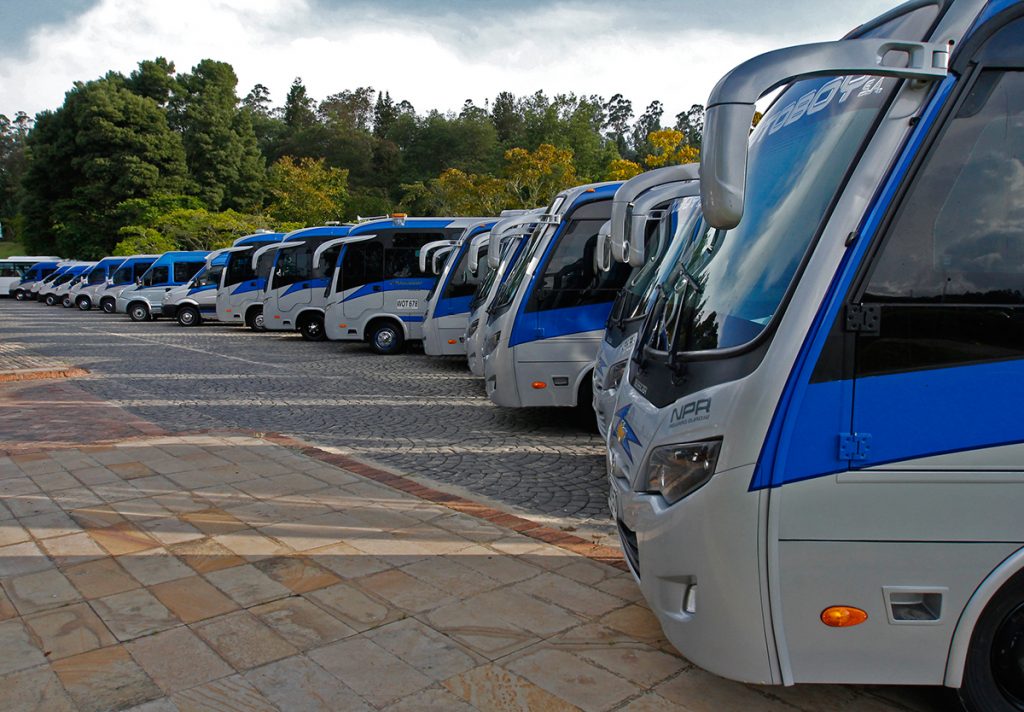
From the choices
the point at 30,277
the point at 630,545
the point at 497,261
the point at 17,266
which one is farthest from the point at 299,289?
the point at 17,266

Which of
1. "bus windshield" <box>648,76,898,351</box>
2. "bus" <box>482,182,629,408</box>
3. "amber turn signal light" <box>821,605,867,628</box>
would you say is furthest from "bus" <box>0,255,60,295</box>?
"amber turn signal light" <box>821,605,867,628</box>

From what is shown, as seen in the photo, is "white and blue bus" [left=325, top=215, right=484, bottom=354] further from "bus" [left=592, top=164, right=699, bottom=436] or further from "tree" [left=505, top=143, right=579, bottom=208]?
"tree" [left=505, top=143, right=579, bottom=208]

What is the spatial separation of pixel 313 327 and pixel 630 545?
1813 cm

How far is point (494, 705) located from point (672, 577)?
0.93 meters

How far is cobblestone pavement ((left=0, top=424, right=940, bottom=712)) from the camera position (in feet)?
11.0

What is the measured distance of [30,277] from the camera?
52.8m

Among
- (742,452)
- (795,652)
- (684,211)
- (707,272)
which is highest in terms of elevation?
(684,211)

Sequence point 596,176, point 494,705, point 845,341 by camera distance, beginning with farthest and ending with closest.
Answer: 1. point 596,176
2. point 494,705
3. point 845,341

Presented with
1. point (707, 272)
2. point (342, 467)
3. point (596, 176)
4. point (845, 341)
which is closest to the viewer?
point (845, 341)

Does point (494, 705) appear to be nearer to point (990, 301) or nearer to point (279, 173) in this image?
point (990, 301)

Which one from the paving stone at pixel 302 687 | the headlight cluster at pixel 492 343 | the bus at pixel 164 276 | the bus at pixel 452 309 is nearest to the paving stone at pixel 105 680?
the paving stone at pixel 302 687

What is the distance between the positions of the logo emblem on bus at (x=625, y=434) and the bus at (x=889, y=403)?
59 cm

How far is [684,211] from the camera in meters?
7.34

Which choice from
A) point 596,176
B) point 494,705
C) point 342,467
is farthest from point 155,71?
point 494,705
